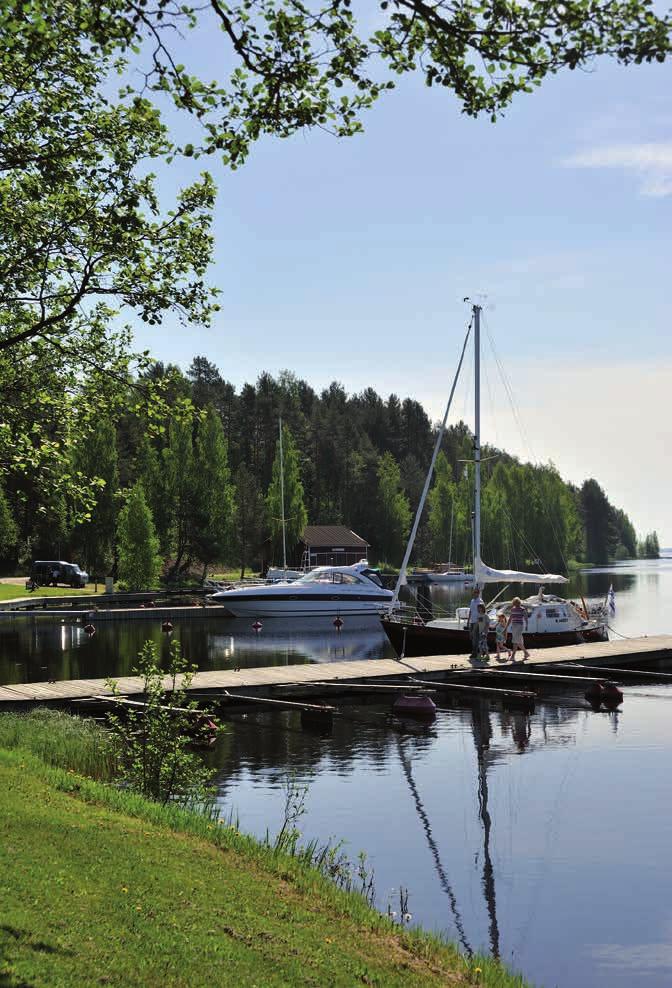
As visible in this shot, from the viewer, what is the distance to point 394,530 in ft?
415

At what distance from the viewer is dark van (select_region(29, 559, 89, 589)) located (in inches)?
2899

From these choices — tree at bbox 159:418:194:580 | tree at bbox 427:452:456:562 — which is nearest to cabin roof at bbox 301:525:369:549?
tree at bbox 159:418:194:580

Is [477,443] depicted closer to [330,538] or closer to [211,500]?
[211,500]

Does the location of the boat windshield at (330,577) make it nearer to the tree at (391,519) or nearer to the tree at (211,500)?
the tree at (211,500)

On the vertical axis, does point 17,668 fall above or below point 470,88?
below

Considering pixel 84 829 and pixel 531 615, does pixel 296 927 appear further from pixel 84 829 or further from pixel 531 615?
pixel 531 615

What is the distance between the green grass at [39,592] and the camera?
65.9 meters

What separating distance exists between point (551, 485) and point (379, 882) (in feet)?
438

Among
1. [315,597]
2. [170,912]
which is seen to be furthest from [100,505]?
[170,912]

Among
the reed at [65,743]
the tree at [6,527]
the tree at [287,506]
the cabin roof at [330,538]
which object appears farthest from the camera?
the cabin roof at [330,538]

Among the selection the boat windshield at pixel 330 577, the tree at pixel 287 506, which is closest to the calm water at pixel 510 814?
the boat windshield at pixel 330 577

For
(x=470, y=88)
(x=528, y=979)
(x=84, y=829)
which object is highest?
(x=470, y=88)

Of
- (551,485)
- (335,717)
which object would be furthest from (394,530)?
(335,717)

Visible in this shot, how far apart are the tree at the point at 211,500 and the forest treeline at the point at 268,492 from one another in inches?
4.3
